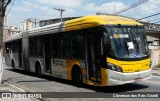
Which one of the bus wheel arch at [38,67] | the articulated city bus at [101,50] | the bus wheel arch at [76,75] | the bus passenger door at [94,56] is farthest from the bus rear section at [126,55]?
the bus wheel arch at [38,67]

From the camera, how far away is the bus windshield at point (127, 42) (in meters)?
12.8

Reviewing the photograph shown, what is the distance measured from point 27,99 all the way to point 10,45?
1665 cm

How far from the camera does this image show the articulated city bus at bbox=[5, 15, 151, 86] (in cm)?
1269

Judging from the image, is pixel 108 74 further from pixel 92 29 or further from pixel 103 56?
pixel 92 29

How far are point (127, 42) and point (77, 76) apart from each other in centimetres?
318

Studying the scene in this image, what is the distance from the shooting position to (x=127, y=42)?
13008 millimetres

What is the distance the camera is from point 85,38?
14094 millimetres

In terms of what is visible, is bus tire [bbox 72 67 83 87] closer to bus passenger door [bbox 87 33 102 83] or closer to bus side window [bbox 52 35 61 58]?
bus passenger door [bbox 87 33 102 83]

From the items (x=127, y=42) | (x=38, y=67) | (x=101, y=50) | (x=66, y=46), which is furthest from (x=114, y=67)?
(x=38, y=67)

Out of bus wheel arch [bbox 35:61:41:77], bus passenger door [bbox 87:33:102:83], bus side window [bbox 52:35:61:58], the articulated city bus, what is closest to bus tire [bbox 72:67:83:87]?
the articulated city bus

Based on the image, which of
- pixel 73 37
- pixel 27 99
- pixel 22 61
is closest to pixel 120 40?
pixel 73 37

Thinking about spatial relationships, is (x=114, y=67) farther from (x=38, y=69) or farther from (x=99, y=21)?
(x=38, y=69)

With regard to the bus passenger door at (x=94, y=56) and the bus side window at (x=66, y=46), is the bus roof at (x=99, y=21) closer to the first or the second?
the bus passenger door at (x=94, y=56)

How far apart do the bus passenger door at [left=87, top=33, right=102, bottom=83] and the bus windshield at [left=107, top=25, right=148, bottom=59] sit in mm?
576
